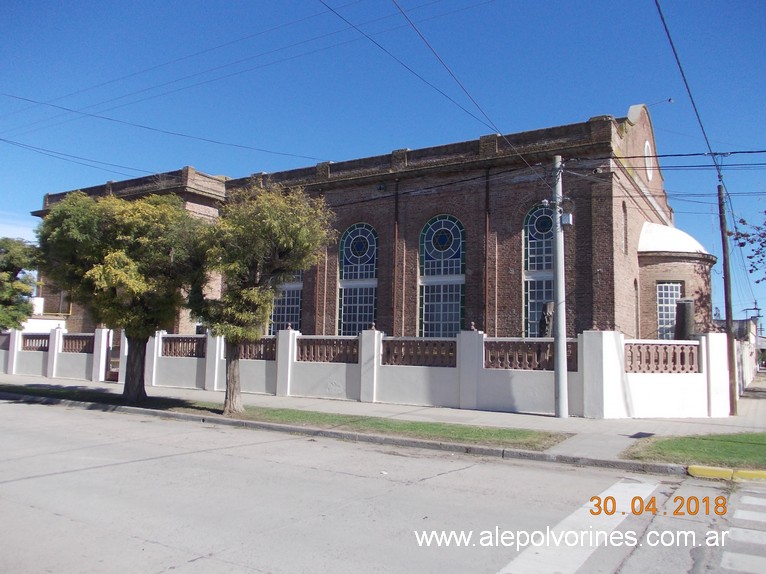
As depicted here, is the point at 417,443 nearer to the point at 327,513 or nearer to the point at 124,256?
the point at 327,513

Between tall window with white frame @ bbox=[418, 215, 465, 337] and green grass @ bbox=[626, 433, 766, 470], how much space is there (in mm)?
12731

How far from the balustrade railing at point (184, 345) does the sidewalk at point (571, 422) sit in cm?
228

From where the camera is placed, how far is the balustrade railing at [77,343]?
25125 mm

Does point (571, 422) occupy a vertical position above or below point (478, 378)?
below

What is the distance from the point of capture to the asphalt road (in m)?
4.98

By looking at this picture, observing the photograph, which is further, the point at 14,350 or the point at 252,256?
the point at 14,350

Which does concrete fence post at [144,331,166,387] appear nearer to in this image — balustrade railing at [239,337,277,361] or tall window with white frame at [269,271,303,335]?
balustrade railing at [239,337,277,361]

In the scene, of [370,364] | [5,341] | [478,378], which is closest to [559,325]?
[478,378]

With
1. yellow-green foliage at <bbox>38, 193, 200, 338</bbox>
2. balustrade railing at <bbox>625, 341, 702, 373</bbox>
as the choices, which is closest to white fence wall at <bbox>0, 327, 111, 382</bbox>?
yellow-green foliage at <bbox>38, 193, 200, 338</bbox>

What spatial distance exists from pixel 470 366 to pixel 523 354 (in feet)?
4.79

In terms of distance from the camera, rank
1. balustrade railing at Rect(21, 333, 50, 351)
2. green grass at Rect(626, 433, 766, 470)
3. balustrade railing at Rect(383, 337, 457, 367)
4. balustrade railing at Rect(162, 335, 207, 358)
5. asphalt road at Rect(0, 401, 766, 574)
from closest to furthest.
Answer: asphalt road at Rect(0, 401, 766, 574) → green grass at Rect(626, 433, 766, 470) → balustrade railing at Rect(383, 337, 457, 367) → balustrade railing at Rect(162, 335, 207, 358) → balustrade railing at Rect(21, 333, 50, 351)

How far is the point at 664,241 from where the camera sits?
2423cm

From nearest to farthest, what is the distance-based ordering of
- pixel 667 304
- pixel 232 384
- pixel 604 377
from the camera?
pixel 604 377 < pixel 232 384 < pixel 667 304

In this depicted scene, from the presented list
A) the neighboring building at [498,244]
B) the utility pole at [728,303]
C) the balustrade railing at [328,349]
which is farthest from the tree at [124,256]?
the utility pole at [728,303]
